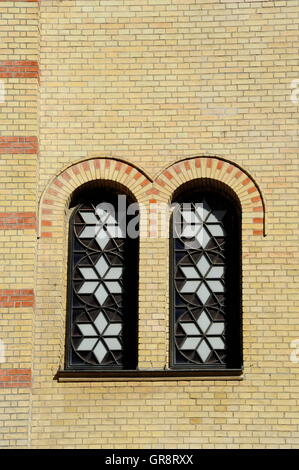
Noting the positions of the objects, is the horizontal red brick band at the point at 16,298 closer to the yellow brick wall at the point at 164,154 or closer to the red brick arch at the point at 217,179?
the yellow brick wall at the point at 164,154

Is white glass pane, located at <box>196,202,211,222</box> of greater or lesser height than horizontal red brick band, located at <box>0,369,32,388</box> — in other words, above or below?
above

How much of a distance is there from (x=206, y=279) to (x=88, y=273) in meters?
1.20

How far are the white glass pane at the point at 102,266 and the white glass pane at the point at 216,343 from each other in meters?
1.27

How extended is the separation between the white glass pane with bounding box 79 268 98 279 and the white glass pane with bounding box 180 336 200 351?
44.7 inches

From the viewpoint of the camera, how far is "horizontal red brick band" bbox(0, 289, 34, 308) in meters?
11.9

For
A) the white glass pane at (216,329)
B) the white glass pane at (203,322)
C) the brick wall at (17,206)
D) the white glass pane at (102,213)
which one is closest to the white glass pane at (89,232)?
the white glass pane at (102,213)

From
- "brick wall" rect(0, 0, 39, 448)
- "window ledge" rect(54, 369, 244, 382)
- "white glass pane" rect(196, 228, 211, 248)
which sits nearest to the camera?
"brick wall" rect(0, 0, 39, 448)

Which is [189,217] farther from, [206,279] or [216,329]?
[216,329]

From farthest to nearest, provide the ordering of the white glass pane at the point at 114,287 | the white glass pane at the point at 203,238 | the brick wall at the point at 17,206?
the white glass pane at the point at 203,238
the white glass pane at the point at 114,287
the brick wall at the point at 17,206

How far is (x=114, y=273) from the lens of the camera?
1241 centimetres

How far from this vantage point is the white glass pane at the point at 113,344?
12.2 metres

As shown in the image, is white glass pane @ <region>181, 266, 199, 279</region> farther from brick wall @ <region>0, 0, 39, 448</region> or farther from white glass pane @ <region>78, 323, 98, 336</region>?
brick wall @ <region>0, 0, 39, 448</region>

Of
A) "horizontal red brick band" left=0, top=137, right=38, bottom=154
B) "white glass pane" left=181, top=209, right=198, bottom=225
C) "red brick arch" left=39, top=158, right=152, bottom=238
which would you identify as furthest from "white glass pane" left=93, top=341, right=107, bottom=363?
"horizontal red brick band" left=0, top=137, right=38, bottom=154

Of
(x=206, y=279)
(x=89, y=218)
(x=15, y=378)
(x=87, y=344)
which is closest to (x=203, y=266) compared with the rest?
(x=206, y=279)
